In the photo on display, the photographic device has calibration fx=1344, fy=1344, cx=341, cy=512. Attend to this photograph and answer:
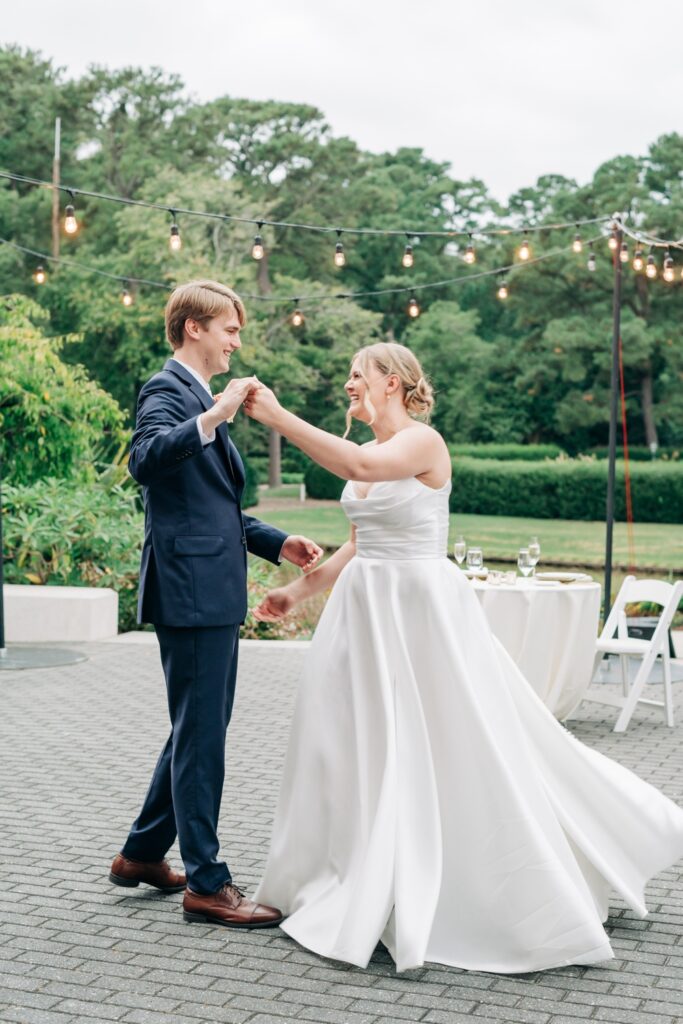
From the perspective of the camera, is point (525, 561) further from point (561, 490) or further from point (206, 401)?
point (561, 490)

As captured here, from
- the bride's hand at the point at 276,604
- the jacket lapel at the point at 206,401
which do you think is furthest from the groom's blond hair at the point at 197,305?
the bride's hand at the point at 276,604

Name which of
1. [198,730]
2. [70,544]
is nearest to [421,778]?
[198,730]

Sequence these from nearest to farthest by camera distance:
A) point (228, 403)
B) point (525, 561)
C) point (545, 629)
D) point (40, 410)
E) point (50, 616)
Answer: point (228, 403)
point (545, 629)
point (525, 561)
point (50, 616)
point (40, 410)

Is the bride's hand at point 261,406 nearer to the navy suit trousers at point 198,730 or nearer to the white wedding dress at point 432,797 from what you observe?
the white wedding dress at point 432,797

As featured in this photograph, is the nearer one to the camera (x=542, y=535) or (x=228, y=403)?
(x=228, y=403)

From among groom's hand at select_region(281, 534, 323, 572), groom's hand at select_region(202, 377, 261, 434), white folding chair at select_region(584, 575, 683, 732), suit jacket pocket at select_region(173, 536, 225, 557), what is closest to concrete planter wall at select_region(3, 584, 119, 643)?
white folding chair at select_region(584, 575, 683, 732)

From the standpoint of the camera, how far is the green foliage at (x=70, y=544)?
13273 millimetres

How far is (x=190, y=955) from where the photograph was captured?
4.12 meters

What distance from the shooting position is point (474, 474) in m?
34.3

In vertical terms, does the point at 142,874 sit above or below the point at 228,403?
below

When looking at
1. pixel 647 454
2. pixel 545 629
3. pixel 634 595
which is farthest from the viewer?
pixel 647 454

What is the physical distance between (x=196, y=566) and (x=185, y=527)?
0.13 metres

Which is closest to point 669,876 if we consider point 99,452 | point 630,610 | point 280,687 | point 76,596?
point 280,687

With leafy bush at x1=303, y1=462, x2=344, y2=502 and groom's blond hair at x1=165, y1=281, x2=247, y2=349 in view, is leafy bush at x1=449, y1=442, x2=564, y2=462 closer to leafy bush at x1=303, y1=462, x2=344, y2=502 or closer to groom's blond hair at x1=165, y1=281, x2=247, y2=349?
leafy bush at x1=303, y1=462, x2=344, y2=502
